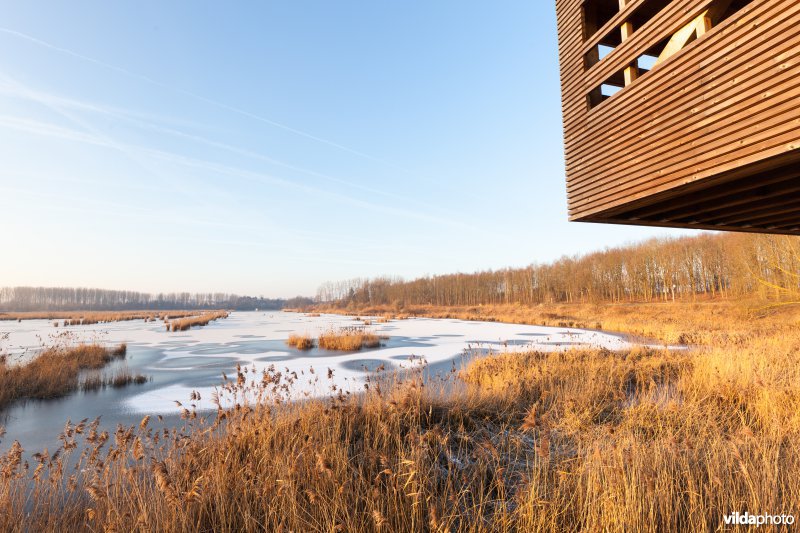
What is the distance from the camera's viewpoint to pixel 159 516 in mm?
2969

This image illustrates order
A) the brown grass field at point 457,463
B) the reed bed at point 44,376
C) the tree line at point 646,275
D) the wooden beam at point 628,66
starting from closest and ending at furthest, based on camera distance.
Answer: the brown grass field at point 457,463
the wooden beam at point 628,66
the reed bed at point 44,376
the tree line at point 646,275

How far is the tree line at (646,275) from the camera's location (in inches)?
1350

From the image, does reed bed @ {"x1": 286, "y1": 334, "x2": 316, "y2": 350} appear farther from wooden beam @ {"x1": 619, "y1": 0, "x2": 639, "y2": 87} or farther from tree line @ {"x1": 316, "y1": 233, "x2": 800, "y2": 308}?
tree line @ {"x1": 316, "y1": 233, "x2": 800, "y2": 308}

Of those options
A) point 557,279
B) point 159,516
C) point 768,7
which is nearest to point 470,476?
point 159,516

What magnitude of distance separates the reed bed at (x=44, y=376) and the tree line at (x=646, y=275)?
3860 centimetres

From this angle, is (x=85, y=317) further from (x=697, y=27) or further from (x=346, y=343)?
(x=697, y=27)

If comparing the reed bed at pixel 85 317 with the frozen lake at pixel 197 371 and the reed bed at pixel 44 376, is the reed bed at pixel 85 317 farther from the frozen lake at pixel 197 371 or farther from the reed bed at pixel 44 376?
the reed bed at pixel 44 376

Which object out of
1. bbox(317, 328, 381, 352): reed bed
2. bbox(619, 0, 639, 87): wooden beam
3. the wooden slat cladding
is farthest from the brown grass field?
bbox(317, 328, 381, 352): reed bed

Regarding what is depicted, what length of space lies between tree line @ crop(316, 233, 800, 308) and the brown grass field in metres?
28.9

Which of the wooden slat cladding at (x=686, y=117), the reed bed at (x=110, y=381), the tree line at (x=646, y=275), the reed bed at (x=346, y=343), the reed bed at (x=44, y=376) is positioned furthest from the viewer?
the tree line at (x=646, y=275)

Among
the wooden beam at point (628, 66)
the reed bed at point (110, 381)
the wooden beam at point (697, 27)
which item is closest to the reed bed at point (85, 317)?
the reed bed at point (110, 381)

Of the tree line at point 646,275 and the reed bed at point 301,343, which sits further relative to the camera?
the tree line at point 646,275

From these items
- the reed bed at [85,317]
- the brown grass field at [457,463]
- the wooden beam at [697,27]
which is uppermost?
the wooden beam at [697,27]

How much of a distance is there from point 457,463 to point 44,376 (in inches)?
470
